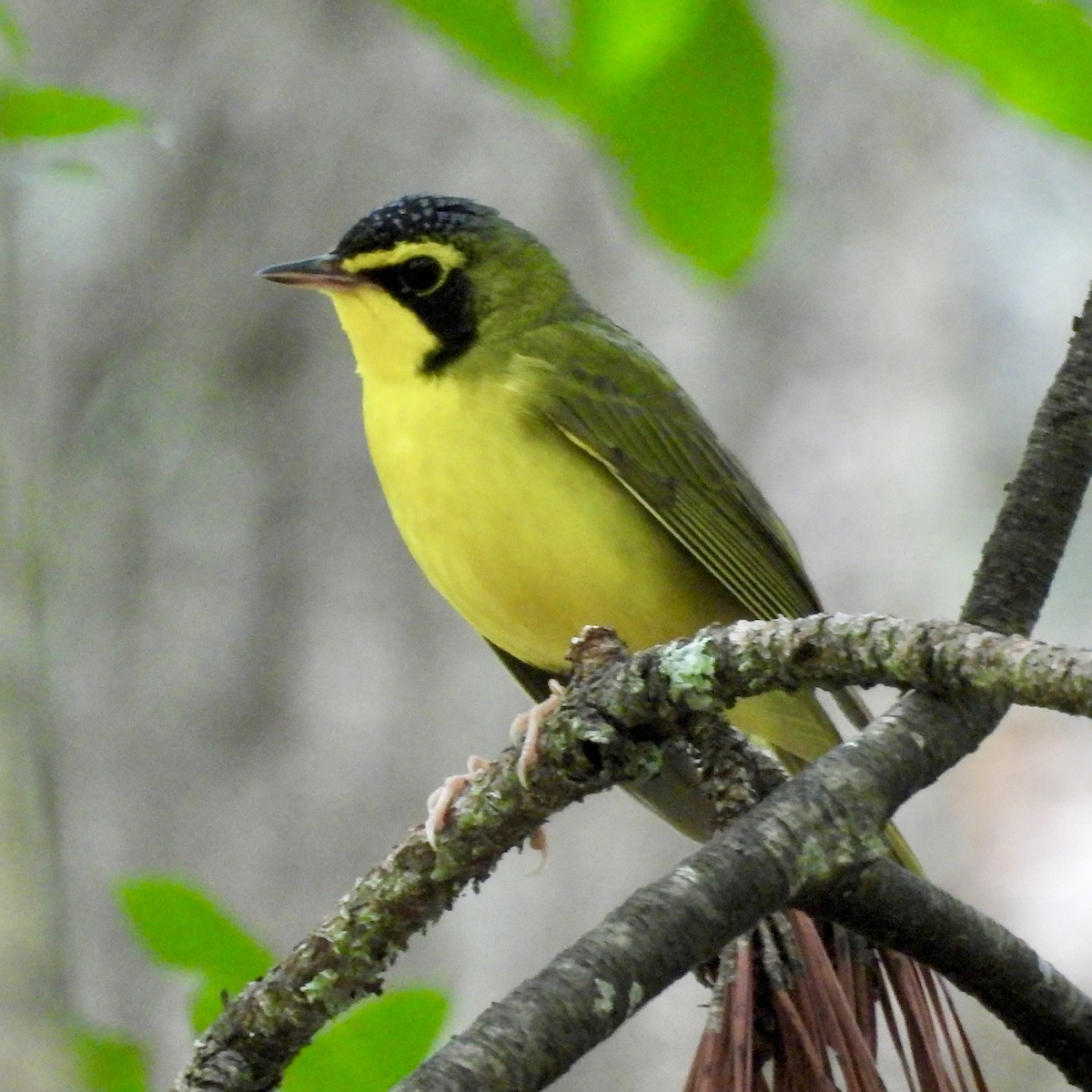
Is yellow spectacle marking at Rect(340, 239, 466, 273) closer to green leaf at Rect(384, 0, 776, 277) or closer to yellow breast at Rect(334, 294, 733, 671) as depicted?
yellow breast at Rect(334, 294, 733, 671)

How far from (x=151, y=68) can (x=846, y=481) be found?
3347mm

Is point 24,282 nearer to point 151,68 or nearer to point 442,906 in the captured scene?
point 151,68

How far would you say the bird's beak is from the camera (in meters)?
3.70

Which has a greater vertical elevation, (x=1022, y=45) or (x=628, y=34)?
(x=628, y=34)

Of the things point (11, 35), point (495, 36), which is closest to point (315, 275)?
point (11, 35)

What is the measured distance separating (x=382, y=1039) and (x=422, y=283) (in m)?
2.18

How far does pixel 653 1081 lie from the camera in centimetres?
595

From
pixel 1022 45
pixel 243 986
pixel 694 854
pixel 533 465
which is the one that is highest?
pixel 533 465

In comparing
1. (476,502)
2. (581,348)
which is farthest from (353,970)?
(581,348)

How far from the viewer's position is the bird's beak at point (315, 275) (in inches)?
146

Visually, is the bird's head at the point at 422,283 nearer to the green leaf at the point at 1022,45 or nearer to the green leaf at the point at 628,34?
the green leaf at the point at 628,34

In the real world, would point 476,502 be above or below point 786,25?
below

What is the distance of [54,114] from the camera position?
2221 millimetres

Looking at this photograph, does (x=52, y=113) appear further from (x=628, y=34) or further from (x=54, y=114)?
(x=628, y=34)
